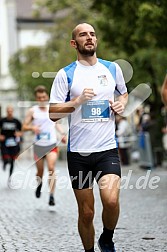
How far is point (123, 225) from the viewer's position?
891cm

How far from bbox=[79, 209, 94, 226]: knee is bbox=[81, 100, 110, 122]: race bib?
0.77 meters

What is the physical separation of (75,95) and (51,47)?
1414 inches

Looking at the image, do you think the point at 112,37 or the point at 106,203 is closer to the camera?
the point at 106,203

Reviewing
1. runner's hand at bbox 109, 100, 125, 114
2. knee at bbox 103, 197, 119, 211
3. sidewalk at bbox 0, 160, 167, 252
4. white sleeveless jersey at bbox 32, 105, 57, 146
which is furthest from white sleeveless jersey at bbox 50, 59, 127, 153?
white sleeveless jersey at bbox 32, 105, 57, 146

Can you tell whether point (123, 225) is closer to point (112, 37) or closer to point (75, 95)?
point (75, 95)

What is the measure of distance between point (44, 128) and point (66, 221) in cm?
283

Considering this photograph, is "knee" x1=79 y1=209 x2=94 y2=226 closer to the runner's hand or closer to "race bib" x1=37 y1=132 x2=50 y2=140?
the runner's hand

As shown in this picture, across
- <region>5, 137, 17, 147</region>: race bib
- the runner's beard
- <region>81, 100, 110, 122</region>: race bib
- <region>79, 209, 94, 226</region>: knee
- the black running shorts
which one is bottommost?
<region>5, 137, 17, 147</region>: race bib

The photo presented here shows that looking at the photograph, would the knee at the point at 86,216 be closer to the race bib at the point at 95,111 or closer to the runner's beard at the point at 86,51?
the race bib at the point at 95,111

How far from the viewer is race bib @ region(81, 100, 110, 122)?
20.1 feet

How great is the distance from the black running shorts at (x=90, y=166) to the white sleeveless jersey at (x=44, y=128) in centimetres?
534

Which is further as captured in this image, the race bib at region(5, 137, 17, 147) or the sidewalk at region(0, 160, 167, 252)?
the race bib at region(5, 137, 17, 147)

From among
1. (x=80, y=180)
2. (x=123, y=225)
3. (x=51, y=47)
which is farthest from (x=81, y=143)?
(x=51, y=47)

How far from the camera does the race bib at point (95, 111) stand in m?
6.14
